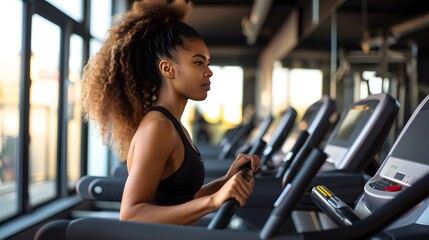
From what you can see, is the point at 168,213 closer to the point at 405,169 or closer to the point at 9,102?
the point at 405,169

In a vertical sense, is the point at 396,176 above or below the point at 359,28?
below

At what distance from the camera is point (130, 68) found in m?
1.46

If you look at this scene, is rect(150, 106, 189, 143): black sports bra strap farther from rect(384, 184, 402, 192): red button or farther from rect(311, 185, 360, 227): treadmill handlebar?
rect(384, 184, 402, 192): red button

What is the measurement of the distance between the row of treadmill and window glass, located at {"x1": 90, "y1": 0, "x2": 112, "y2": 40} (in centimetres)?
335

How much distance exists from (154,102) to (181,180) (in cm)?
27

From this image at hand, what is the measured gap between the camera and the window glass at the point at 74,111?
16.4 ft

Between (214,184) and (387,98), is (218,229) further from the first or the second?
(387,98)

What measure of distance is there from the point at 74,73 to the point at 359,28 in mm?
3380

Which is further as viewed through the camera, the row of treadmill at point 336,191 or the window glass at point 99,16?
the window glass at point 99,16

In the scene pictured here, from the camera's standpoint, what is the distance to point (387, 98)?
6.59ft

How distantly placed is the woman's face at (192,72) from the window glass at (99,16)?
4322 mm

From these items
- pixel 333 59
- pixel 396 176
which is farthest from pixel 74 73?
pixel 396 176

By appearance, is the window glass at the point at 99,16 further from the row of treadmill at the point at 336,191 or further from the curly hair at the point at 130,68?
the curly hair at the point at 130,68

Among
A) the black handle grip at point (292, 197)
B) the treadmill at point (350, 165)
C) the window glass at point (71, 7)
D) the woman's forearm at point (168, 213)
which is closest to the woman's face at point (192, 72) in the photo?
the woman's forearm at point (168, 213)
